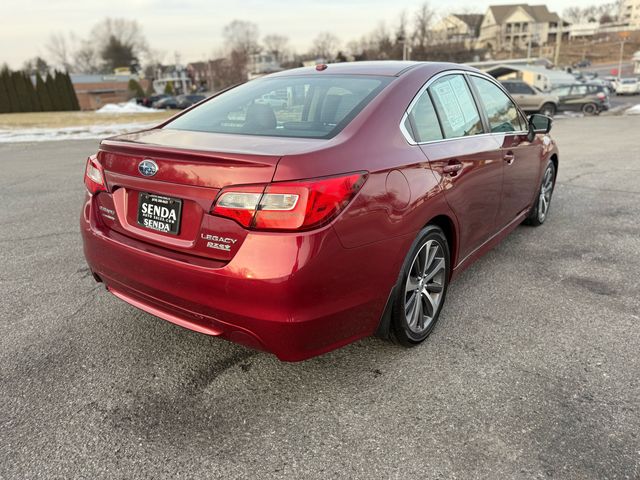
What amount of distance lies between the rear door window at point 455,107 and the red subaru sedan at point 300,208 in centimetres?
1

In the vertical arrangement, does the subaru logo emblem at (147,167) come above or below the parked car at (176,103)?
above

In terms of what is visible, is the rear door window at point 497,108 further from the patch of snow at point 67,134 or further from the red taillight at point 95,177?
the patch of snow at point 67,134

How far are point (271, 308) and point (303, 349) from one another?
A: 27 cm

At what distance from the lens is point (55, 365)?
2760 mm

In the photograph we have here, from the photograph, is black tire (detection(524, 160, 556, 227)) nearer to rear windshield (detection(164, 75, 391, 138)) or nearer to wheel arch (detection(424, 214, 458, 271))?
wheel arch (detection(424, 214, 458, 271))

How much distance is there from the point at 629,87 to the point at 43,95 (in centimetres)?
4622

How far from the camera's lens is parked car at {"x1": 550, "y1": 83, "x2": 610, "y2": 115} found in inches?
923

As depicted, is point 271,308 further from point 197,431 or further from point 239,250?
point 197,431

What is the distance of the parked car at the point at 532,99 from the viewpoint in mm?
22766

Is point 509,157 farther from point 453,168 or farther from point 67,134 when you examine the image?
point 67,134

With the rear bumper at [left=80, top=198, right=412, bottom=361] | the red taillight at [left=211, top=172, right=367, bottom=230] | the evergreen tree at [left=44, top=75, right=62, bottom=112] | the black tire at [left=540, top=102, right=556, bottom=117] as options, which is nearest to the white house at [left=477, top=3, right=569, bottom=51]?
the evergreen tree at [left=44, top=75, right=62, bottom=112]

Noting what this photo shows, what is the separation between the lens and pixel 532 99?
2306 centimetres

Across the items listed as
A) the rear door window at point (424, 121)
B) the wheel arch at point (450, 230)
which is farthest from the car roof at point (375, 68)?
the wheel arch at point (450, 230)

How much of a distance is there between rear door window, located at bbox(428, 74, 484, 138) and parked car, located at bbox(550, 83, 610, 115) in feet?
78.6
